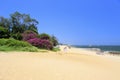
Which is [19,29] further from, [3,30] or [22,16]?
[3,30]

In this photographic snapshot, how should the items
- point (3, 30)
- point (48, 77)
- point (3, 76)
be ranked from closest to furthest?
point (3, 76) < point (48, 77) < point (3, 30)

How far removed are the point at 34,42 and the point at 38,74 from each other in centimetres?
2041

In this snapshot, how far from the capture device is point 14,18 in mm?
43938

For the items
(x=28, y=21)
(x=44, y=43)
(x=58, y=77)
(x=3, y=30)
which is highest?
(x=28, y=21)

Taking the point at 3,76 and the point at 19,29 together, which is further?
the point at 19,29

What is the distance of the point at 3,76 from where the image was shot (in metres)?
8.48

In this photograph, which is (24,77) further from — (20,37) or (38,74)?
(20,37)

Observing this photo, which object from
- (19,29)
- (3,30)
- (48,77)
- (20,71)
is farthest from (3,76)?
(19,29)

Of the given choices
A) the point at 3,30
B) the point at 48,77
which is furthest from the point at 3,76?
the point at 3,30

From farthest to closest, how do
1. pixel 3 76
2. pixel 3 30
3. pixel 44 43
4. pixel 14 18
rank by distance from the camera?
1. pixel 14 18
2. pixel 3 30
3. pixel 44 43
4. pixel 3 76

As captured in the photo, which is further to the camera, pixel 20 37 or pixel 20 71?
pixel 20 37

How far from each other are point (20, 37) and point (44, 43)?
36.5 feet

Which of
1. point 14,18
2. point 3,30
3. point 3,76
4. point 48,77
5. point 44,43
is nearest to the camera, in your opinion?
point 3,76

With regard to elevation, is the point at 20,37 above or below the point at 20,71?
above
